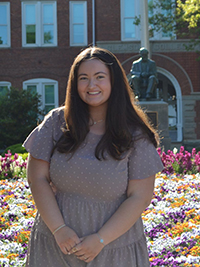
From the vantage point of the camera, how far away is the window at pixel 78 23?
19344 mm

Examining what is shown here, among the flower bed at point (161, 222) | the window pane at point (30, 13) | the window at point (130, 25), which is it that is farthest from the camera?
the window pane at point (30, 13)

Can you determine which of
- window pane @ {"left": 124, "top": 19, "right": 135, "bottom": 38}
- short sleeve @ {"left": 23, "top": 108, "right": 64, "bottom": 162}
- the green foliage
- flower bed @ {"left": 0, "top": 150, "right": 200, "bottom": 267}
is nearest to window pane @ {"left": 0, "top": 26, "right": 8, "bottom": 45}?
the green foliage

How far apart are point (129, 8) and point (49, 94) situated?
546cm

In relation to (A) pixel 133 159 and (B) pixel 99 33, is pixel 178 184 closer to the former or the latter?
(A) pixel 133 159

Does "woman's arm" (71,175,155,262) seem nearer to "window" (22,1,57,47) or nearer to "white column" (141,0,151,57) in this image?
"white column" (141,0,151,57)

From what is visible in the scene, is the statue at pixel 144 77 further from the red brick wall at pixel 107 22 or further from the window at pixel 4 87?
the window at pixel 4 87

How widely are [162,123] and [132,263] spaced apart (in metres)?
9.58

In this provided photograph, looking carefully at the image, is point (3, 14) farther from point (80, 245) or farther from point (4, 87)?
point (80, 245)

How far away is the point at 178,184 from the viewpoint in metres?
6.11

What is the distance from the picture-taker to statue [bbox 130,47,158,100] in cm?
1157

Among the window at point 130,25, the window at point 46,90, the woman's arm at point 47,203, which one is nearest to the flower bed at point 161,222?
the woman's arm at point 47,203

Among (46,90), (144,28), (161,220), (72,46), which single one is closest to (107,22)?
(72,46)

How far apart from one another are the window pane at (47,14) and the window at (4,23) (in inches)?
66.3

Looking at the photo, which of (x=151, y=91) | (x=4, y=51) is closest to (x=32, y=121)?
(x=4, y=51)
